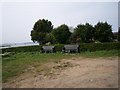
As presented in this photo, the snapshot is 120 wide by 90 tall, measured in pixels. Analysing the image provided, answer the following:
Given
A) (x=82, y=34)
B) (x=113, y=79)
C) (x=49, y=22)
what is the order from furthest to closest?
(x=49, y=22), (x=82, y=34), (x=113, y=79)

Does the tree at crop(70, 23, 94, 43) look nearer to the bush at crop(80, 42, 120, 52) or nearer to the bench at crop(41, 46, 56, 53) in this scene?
the bush at crop(80, 42, 120, 52)

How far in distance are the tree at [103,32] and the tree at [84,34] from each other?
3.64 ft

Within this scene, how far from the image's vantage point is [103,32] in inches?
1503

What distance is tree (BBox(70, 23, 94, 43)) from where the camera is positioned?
126 ft

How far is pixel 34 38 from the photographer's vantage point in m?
50.4

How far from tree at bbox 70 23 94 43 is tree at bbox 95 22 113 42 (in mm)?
1111

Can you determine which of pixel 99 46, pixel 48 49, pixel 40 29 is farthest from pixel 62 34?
pixel 99 46

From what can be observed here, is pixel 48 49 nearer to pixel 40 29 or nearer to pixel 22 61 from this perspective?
pixel 22 61

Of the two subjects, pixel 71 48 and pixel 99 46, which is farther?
pixel 99 46

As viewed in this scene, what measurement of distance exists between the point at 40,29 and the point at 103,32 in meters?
19.2

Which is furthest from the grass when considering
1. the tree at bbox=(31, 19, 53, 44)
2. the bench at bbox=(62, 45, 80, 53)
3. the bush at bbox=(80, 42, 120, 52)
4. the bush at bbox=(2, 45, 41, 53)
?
the tree at bbox=(31, 19, 53, 44)

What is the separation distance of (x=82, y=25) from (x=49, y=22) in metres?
16.4

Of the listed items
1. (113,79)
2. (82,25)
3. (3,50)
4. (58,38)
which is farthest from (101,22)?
(113,79)

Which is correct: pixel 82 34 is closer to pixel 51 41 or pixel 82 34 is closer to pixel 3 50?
pixel 51 41
